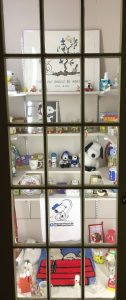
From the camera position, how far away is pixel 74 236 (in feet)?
8.46

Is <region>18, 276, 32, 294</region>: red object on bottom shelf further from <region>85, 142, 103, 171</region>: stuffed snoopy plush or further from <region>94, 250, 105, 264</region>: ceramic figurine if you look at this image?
<region>85, 142, 103, 171</region>: stuffed snoopy plush

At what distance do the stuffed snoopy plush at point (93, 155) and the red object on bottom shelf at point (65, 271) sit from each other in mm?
816

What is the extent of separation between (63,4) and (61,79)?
0.67m

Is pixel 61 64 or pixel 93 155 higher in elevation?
pixel 61 64

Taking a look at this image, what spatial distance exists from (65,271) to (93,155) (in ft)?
3.31

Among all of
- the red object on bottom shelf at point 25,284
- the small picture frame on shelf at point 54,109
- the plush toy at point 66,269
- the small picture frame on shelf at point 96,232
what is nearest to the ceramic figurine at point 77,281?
the plush toy at point 66,269

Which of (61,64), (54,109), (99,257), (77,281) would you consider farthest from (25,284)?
(61,64)

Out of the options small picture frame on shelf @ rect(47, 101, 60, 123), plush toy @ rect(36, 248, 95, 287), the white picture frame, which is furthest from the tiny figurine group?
plush toy @ rect(36, 248, 95, 287)

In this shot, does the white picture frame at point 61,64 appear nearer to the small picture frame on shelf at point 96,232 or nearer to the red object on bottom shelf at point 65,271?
the small picture frame on shelf at point 96,232

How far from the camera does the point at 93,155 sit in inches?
97.1

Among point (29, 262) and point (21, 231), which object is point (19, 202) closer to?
point (21, 231)

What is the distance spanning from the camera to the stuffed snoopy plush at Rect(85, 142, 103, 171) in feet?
8.07

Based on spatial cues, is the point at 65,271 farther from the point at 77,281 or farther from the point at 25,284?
the point at 25,284
